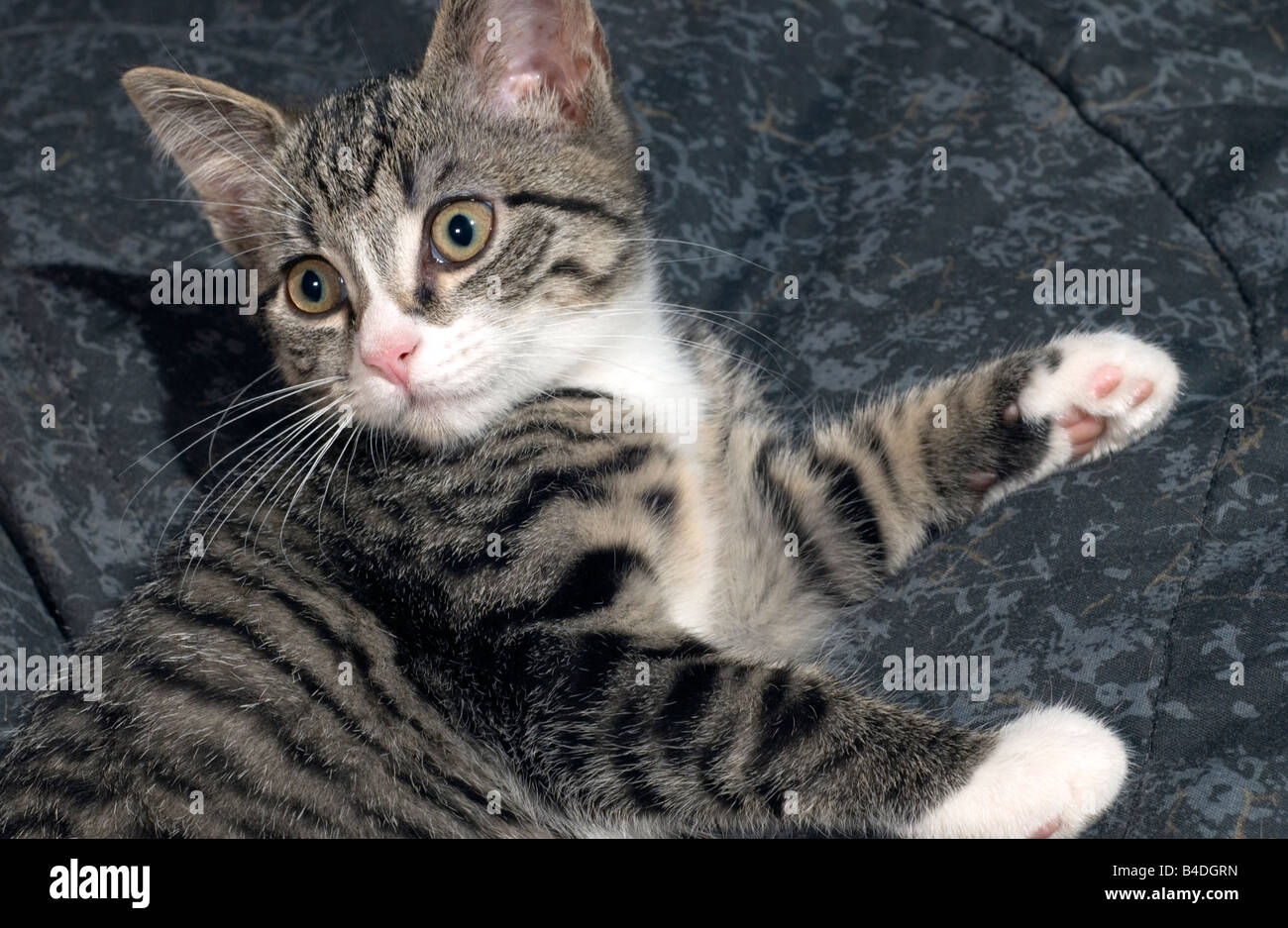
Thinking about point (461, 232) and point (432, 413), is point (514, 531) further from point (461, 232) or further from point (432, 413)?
point (461, 232)

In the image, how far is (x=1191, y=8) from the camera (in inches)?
98.7

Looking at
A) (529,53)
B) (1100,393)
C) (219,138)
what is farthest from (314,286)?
(1100,393)

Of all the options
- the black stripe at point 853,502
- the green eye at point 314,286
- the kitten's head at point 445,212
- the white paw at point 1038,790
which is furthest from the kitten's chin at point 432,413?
the white paw at point 1038,790

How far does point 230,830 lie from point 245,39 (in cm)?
186

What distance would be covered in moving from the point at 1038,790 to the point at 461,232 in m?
1.02

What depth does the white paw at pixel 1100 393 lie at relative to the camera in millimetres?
1726

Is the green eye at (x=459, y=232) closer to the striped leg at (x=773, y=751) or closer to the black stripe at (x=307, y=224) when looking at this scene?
the black stripe at (x=307, y=224)

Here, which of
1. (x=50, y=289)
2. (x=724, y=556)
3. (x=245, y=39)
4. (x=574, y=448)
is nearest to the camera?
(x=574, y=448)

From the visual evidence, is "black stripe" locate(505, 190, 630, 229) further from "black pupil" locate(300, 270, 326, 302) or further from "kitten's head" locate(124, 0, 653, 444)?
"black pupil" locate(300, 270, 326, 302)

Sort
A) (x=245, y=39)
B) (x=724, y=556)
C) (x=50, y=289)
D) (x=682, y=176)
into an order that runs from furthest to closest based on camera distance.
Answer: (x=245, y=39) → (x=682, y=176) → (x=50, y=289) → (x=724, y=556)

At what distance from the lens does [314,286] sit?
173cm

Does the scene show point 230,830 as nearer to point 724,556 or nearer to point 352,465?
point 352,465

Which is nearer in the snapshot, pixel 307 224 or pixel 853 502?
pixel 307 224

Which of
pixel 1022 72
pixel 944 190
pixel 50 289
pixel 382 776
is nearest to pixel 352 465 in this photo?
pixel 382 776
